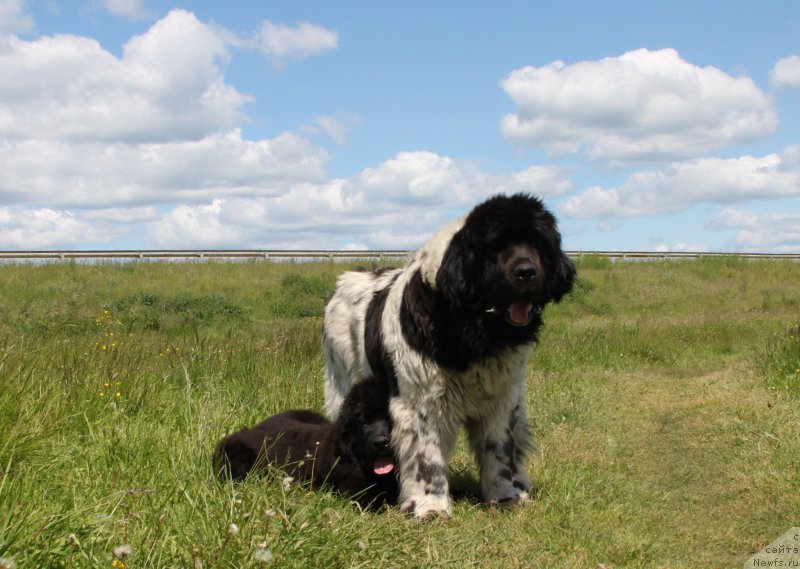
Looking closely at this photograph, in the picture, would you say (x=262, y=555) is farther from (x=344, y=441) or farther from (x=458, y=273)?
(x=458, y=273)

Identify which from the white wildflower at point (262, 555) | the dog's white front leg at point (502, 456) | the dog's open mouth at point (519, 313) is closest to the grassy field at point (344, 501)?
the white wildflower at point (262, 555)

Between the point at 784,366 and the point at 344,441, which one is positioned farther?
the point at 784,366

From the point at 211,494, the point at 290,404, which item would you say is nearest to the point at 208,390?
the point at 290,404

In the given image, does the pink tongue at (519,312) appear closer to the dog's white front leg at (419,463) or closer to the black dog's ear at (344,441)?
the dog's white front leg at (419,463)

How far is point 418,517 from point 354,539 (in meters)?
1.38

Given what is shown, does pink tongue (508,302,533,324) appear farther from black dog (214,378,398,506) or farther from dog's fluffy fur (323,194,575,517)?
black dog (214,378,398,506)

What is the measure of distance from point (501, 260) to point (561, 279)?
1.85ft

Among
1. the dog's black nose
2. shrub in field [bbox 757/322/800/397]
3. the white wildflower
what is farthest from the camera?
shrub in field [bbox 757/322/800/397]

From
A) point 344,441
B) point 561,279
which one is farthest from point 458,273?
point 344,441

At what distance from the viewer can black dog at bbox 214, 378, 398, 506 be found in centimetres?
562

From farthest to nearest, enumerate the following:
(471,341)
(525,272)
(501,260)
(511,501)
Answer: (511,501) < (471,341) < (501,260) < (525,272)

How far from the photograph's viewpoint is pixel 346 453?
223 inches

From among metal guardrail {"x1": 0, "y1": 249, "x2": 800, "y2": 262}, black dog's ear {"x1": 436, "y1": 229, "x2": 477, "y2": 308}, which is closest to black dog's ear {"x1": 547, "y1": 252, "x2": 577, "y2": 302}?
black dog's ear {"x1": 436, "y1": 229, "x2": 477, "y2": 308}

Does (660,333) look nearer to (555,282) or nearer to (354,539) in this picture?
(555,282)
